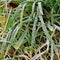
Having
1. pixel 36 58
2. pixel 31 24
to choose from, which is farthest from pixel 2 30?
pixel 36 58

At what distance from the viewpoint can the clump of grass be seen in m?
1.47

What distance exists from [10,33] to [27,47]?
0.13 metres

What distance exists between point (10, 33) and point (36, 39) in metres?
0.15

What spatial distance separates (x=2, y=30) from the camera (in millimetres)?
1570

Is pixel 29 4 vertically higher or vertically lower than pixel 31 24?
higher

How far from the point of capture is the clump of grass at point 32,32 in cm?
147

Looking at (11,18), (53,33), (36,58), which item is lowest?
(36,58)

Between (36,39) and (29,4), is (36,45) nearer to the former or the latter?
(36,39)

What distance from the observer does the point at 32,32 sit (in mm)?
1500

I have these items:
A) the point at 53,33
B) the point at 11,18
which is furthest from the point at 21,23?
the point at 53,33

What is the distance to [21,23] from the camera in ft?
4.87

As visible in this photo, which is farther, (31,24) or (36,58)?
(31,24)

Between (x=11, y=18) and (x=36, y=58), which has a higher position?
(x=11, y=18)

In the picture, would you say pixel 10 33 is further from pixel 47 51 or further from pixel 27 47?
pixel 47 51
